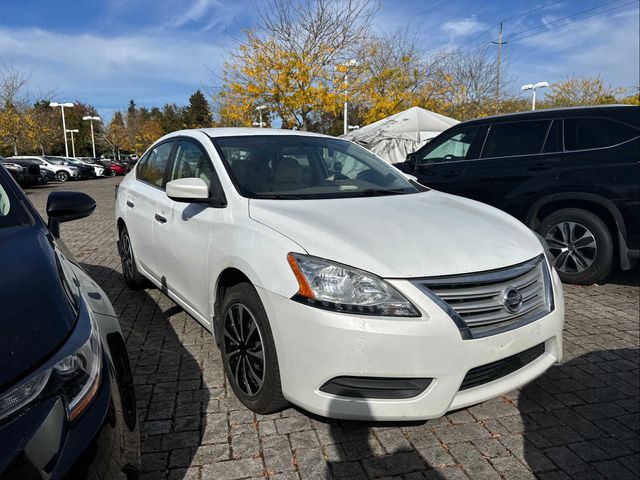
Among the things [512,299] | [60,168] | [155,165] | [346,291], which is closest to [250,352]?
[346,291]

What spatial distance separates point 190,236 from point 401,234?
4.93ft

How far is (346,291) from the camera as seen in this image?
7.08 ft

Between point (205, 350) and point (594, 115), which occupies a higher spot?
point (594, 115)

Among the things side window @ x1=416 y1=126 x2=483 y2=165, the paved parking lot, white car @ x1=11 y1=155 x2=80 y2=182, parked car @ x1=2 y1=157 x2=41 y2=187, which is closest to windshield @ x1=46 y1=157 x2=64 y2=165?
white car @ x1=11 y1=155 x2=80 y2=182

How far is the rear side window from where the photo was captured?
15.7 ft

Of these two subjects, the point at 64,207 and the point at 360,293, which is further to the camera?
the point at 64,207

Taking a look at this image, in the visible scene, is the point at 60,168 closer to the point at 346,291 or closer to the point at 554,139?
the point at 554,139

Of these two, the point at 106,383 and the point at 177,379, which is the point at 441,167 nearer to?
the point at 177,379

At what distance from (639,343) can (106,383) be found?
3.94m

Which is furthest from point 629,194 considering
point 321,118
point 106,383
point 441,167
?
point 321,118

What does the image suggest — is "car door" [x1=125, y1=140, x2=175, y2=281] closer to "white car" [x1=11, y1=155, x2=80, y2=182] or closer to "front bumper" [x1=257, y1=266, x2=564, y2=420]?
"front bumper" [x1=257, y1=266, x2=564, y2=420]

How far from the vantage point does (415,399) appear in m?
2.17

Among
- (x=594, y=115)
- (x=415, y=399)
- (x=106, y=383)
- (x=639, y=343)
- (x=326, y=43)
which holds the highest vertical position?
(x=326, y=43)

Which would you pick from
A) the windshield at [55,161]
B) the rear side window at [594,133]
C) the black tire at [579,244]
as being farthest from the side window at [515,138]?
the windshield at [55,161]
